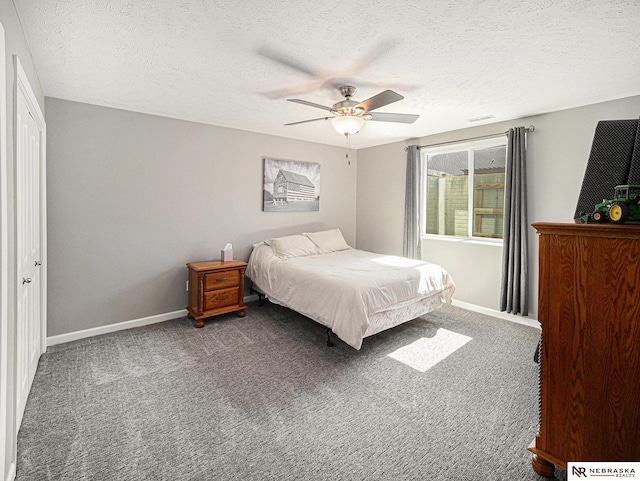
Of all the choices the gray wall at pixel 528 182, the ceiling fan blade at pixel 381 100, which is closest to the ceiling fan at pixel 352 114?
the ceiling fan blade at pixel 381 100

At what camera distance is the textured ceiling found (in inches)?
69.0

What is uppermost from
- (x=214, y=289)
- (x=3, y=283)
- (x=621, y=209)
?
(x=621, y=209)

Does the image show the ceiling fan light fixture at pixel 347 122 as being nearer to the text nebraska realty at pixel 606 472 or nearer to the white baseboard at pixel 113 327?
the text nebraska realty at pixel 606 472

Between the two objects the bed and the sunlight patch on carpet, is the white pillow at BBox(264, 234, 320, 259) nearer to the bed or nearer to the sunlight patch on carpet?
the bed

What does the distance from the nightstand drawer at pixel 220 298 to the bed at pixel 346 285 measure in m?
0.41

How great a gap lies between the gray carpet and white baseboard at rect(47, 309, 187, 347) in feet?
0.30

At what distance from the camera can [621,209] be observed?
1.32 m

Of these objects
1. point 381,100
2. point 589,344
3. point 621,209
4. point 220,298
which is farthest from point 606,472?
point 220,298

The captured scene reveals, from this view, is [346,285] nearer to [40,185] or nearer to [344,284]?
[344,284]

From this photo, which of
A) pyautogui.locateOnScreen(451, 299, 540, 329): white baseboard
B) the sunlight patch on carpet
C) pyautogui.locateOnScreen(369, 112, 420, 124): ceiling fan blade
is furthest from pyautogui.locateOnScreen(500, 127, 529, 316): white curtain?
pyautogui.locateOnScreen(369, 112, 420, 124): ceiling fan blade

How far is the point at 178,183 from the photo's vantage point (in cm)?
386

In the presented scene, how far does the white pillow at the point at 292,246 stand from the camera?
14.2 feet

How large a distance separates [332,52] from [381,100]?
0.53m

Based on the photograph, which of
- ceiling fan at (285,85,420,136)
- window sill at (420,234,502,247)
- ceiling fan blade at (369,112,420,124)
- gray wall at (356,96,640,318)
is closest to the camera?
ceiling fan at (285,85,420,136)
